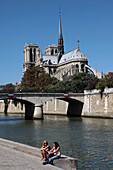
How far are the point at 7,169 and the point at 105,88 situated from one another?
50052mm

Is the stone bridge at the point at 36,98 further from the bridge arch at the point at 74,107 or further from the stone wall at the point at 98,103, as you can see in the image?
the stone wall at the point at 98,103

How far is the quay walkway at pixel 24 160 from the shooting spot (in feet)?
44.0

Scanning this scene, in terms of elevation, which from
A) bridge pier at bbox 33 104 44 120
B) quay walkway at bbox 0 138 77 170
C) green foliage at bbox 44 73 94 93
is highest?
green foliage at bbox 44 73 94 93

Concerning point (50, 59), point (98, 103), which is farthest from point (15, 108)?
point (50, 59)

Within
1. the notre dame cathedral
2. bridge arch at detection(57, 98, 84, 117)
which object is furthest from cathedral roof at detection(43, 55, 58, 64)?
bridge arch at detection(57, 98, 84, 117)

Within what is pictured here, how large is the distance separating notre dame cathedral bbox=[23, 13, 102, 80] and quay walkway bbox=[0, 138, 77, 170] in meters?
102

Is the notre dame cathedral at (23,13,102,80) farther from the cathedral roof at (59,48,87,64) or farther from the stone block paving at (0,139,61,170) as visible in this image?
the stone block paving at (0,139,61,170)

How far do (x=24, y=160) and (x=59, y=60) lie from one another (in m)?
157

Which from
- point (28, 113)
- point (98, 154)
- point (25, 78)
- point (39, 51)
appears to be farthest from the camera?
point (39, 51)

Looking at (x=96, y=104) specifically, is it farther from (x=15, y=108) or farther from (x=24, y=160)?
(x=24, y=160)

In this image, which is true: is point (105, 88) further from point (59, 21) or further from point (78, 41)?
point (59, 21)

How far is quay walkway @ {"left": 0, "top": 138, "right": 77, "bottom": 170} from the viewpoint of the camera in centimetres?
1340

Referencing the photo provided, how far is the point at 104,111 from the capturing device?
2388 inches

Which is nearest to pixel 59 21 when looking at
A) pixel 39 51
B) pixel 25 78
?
pixel 39 51
